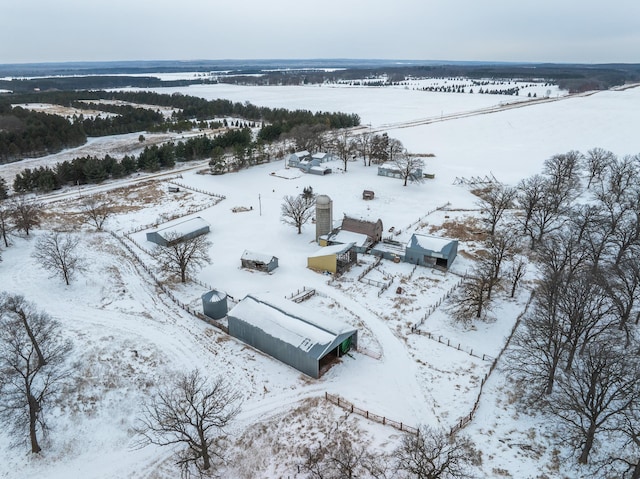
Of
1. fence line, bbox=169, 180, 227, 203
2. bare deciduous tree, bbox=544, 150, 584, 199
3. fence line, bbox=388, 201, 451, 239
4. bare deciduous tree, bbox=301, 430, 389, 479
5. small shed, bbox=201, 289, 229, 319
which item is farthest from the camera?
fence line, bbox=169, 180, 227, 203

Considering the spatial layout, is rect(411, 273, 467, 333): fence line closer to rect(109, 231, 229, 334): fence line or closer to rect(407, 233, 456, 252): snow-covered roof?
rect(407, 233, 456, 252): snow-covered roof

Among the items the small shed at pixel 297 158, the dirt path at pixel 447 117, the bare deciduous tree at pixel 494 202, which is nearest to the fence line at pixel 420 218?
the bare deciduous tree at pixel 494 202

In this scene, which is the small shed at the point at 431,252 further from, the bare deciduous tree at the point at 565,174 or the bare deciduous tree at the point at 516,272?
the bare deciduous tree at the point at 565,174

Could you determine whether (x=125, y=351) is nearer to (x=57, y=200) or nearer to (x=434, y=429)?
(x=434, y=429)

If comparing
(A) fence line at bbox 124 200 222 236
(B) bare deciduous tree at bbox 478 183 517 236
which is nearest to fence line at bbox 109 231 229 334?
(A) fence line at bbox 124 200 222 236

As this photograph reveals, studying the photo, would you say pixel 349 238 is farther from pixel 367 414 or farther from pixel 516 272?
pixel 367 414
